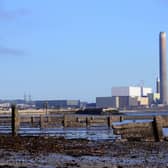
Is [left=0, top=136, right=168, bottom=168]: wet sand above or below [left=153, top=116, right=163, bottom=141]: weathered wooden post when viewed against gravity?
below

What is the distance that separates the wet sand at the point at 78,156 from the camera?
2386cm

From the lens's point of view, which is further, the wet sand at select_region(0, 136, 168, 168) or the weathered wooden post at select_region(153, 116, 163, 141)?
the weathered wooden post at select_region(153, 116, 163, 141)

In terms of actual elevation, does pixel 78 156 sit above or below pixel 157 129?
below

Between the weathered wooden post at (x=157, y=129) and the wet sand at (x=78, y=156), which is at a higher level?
the weathered wooden post at (x=157, y=129)

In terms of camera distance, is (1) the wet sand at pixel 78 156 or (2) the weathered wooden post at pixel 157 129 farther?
(2) the weathered wooden post at pixel 157 129

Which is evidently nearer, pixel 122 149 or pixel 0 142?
pixel 122 149

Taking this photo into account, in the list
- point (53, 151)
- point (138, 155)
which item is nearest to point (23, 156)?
point (53, 151)

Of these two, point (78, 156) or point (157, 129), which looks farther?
point (157, 129)

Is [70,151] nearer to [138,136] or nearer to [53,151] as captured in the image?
[53,151]

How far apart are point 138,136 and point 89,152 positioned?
12283 mm

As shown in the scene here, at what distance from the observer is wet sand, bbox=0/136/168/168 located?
23.9 meters

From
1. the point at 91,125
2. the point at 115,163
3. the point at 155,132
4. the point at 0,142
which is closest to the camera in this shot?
the point at 115,163

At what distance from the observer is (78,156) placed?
2822 cm

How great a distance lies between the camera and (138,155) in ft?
97.3
